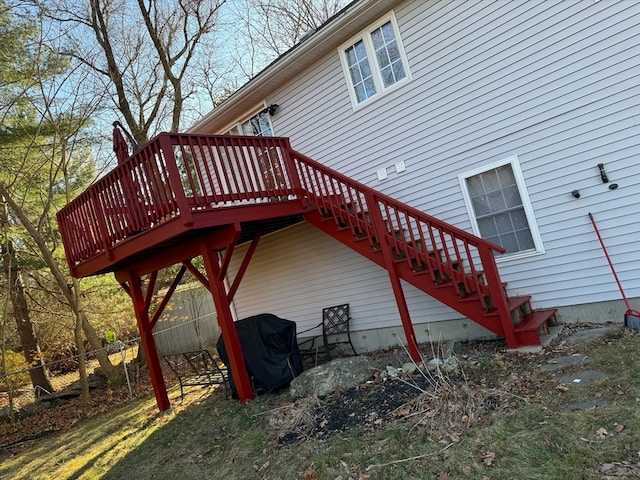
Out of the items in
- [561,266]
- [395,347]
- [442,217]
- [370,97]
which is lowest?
[395,347]

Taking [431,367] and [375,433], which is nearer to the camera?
[375,433]

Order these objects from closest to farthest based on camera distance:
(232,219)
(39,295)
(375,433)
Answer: (375,433) < (232,219) < (39,295)

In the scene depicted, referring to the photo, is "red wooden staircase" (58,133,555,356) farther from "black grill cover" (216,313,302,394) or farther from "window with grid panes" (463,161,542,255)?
"black grill cover" (216,313,302,394)

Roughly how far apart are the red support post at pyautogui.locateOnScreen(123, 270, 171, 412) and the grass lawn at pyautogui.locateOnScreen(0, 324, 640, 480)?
1.00m

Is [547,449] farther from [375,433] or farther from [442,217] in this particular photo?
[442,217]

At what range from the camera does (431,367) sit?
5.16m

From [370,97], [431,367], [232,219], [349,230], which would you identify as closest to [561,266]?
[431,367]

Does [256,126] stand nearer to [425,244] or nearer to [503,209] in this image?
[425,244]

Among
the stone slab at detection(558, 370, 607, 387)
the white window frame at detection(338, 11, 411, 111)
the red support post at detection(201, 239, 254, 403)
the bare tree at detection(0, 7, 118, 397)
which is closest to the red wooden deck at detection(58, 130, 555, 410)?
the red support post at detection(201, 239, 254, 403)

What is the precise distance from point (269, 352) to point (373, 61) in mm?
4720

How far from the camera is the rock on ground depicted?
5302 mm

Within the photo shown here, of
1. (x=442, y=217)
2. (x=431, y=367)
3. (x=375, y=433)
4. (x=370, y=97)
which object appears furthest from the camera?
(x=370, y=97)

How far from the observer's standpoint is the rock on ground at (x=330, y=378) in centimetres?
530

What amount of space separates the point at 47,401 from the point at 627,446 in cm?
1222
